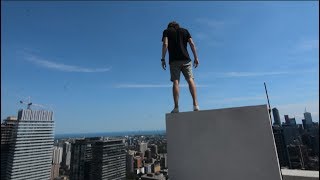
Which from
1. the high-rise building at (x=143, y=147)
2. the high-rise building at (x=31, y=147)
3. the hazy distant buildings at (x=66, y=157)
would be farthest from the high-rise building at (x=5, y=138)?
the high-rise building at (x=143, y=147)

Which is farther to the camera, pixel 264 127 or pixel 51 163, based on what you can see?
pixel 51 163

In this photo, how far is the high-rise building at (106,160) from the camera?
146 feet

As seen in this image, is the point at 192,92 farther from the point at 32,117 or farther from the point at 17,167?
the point at 32,117

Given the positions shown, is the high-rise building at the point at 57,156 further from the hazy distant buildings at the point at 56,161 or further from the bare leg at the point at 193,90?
the bare leg at the point at 193,90

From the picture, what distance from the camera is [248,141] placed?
2393mm

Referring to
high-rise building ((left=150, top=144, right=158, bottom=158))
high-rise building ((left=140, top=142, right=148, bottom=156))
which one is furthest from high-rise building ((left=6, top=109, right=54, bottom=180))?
high-rise building ((left=150, top=144, right=158, bottom=158))

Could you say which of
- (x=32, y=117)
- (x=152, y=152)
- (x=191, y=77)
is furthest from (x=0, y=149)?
(x=191, y=77)

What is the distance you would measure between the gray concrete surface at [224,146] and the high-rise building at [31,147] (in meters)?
65.5

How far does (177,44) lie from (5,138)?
234 ft

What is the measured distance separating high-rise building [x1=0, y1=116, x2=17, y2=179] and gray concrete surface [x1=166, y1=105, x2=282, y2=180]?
2716 inches

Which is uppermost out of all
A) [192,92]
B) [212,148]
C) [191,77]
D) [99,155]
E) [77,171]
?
[191,77]

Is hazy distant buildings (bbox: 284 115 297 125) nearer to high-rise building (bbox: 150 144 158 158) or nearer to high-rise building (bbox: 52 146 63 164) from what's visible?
high-rise building (bbox: 150 144 158 158)

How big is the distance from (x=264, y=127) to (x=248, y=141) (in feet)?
0.77

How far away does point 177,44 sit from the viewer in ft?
11.6
